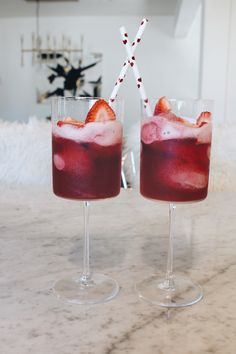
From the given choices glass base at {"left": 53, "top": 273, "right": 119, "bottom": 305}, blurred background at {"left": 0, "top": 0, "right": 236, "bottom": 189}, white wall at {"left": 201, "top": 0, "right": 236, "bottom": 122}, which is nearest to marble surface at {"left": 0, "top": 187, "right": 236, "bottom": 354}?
glass base at {"left": 53, "top": 273, "right": 119, "bottom": 305}

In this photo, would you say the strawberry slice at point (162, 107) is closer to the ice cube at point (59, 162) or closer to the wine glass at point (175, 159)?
the wine glass at point (175, 159)

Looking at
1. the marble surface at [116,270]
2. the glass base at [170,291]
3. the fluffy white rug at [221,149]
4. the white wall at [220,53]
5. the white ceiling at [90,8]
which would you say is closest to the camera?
the marble surface at [116,270]

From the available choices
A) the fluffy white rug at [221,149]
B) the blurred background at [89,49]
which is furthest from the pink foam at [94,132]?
the blurred background at [89,49]

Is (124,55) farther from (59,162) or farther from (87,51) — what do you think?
(59,162)

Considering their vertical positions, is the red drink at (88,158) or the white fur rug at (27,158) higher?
the red drink at (88,158)

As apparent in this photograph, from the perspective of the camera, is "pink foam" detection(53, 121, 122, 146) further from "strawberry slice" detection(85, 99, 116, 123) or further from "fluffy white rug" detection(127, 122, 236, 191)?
"fluffy white rug" detection(127, 122, 236, 191)

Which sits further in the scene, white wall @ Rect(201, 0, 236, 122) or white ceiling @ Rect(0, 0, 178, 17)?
white ceiling @ Rect(0, 0, 178, 17)

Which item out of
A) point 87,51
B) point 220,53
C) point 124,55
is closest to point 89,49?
point 87,51
